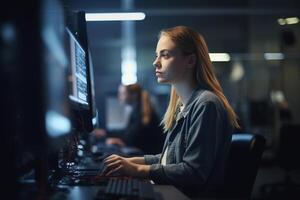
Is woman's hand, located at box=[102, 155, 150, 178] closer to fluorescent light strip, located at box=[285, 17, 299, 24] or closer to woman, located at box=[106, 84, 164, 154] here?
woman, located at box=[106, 84, 164, 154]

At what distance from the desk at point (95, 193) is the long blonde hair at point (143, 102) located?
297 cm

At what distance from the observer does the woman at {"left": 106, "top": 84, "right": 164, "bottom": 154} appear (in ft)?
14.7

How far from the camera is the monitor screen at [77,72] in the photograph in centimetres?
158

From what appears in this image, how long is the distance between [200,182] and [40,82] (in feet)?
2.46

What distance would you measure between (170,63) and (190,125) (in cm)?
27

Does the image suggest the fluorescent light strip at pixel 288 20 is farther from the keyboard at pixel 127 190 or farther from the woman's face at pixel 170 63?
the keyboard at pixel 127 190

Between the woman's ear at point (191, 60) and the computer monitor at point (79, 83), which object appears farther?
the woman's ear at point (191, 60)

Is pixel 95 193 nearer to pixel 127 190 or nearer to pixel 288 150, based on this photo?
pixel 127 190

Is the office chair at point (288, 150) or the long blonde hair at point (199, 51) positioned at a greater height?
the long blonde hair at point (199, 51)

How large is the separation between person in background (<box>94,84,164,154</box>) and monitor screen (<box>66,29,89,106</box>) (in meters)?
2.49

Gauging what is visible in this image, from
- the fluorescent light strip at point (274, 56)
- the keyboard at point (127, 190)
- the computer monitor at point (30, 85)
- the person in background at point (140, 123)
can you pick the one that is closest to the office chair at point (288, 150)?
the person in background at point (140, 123)

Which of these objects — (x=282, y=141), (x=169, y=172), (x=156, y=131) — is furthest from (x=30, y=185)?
(x=282, y=141)

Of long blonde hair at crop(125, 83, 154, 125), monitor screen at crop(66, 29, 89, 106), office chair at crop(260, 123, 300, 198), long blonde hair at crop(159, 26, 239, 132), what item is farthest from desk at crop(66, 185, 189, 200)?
office chair at crop(260, 123, 300, 198)

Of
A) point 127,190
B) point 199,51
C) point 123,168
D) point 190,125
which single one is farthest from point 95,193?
point 199,51
